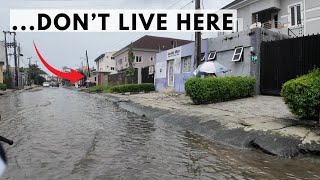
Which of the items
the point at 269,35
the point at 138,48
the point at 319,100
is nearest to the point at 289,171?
the point at 319,100

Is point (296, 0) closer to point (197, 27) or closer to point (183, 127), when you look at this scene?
point (197, 27)

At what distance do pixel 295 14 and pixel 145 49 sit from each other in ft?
110

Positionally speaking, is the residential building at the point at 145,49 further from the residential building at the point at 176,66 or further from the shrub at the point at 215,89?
the shrub at the point at 215,89

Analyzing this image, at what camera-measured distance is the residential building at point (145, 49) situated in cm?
5528

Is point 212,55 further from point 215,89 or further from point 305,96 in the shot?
point 305,96

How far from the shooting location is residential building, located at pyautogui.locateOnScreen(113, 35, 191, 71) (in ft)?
181

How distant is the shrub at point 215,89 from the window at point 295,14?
10.6 metres

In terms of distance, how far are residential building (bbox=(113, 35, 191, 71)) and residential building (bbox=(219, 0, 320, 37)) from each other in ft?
86.3

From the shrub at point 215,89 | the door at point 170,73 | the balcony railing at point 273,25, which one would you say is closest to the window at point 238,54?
the shrub at point 215,89

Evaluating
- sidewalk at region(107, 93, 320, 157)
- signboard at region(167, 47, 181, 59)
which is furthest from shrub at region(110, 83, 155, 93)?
sidewalk at region(107, 93, 320, 157)

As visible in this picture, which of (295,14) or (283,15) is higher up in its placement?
(283,15)

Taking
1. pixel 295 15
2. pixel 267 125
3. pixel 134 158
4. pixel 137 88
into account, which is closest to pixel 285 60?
pixel 267 125

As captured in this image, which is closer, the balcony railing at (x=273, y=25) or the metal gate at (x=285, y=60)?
the metal gate at (x=285, y=60)

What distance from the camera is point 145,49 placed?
5597 centimetres
